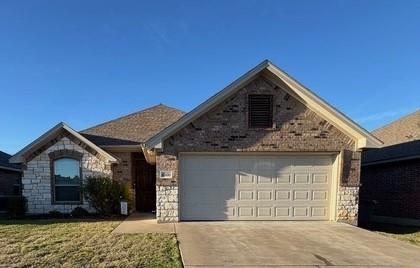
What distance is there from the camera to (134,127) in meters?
16.2

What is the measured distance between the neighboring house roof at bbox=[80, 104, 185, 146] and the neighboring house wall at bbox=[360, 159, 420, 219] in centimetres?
1024

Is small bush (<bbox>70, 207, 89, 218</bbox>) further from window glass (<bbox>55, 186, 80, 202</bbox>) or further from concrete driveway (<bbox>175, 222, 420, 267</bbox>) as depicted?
concrete driveway (<bbox>175, 222, 420, 267</bbox>)

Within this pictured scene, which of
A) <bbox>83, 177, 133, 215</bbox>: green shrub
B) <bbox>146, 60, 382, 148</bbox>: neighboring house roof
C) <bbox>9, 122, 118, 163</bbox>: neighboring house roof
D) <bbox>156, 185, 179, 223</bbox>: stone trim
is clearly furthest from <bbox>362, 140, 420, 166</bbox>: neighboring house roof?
<bbox>9, 122, 118, 163</bbox>: neighboring house roof

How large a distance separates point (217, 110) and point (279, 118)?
7.26 ft

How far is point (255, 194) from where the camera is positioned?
37.1 feet

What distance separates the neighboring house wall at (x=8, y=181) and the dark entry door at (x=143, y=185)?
8.39 m

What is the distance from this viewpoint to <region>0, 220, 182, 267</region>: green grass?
6406 mm

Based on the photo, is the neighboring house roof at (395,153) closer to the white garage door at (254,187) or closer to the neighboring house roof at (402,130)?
the neighboring house roof at (402,130)

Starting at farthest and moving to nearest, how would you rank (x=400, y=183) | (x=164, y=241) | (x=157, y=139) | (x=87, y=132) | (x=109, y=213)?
(x=87, y=132) < (x=400, y=183) < (x=109, y=213) < (x=157, y=139) < (x=164, y=241)

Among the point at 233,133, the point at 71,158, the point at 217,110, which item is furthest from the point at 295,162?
the point at 71,158

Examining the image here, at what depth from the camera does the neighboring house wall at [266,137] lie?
1112cm

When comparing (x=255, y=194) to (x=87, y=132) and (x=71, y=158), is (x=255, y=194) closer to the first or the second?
(x=71, y=158)

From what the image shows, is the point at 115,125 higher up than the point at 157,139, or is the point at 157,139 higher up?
the point at 115,125

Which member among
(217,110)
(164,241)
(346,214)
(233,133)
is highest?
(217,110)
